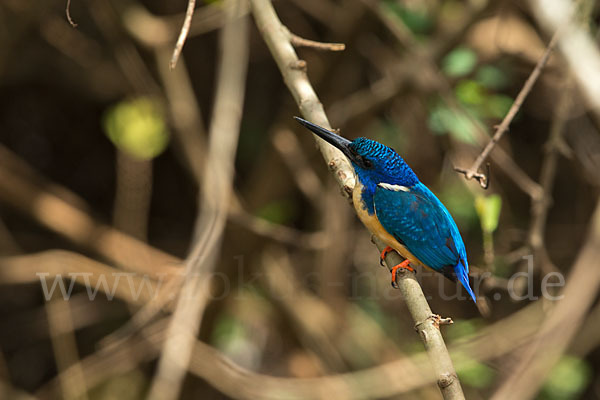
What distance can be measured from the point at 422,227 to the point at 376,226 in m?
0.19

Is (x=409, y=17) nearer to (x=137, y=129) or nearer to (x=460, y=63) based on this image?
(x=460, y=63)

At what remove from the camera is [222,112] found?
3.33m

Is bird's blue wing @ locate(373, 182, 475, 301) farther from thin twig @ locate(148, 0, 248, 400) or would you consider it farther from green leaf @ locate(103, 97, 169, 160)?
green leaf @ locate(103, 97, 169, 160)

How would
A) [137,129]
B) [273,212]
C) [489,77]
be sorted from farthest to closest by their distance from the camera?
[273,212], [137,129], [489,77]

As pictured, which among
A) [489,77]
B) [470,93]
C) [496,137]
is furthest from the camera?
[489,77]

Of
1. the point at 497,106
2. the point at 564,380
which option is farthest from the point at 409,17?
the point at 564,380

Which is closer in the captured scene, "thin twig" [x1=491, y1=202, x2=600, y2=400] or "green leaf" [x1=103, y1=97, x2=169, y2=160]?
"thin twig" [x1=491, y1=202, x2=600, y2=400]

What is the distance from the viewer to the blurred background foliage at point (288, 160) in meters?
3.48

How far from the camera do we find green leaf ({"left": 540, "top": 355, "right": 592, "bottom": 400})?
371 cm

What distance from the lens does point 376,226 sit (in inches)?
85.0

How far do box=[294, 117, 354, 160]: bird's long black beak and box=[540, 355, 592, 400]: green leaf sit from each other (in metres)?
2.23

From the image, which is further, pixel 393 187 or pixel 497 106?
pixel 497 106

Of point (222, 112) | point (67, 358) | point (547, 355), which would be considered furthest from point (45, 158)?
point (547, 355)

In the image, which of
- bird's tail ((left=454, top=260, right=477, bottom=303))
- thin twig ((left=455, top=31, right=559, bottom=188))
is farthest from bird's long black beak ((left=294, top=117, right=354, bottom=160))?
bird's tail ((left=454, top=260, right=477, bottom=303))
